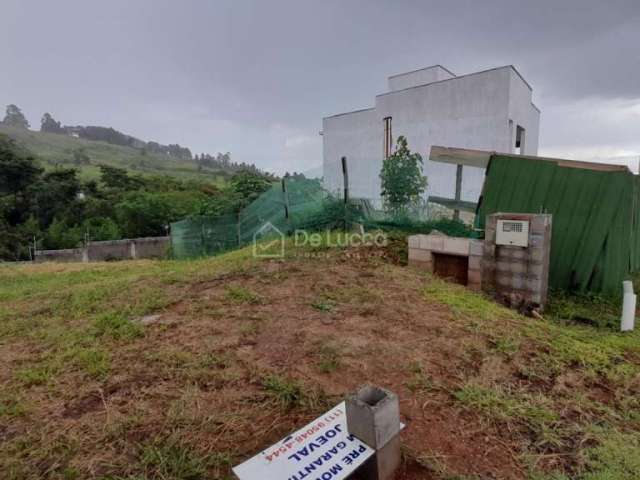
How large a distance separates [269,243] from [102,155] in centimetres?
6257

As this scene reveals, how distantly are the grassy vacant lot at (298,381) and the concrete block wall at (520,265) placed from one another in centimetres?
35

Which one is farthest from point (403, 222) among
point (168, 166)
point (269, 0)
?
point (168, 166)

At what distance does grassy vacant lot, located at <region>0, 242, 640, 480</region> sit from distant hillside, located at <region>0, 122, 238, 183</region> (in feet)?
144

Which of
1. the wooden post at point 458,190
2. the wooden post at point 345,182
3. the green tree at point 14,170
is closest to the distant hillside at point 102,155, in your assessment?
the green tree at point 14,170

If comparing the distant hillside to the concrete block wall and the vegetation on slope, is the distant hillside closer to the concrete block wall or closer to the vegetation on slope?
the vegetation on slope

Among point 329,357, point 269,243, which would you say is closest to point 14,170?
point 269,243

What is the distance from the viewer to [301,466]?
1154mm

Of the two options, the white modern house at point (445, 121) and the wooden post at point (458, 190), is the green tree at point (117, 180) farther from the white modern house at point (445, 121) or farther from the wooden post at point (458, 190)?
the wooden post at point (458, 190)

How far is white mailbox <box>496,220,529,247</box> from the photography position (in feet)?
11.2

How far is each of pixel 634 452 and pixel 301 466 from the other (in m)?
1.49

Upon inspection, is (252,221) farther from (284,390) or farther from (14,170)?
(14,170)

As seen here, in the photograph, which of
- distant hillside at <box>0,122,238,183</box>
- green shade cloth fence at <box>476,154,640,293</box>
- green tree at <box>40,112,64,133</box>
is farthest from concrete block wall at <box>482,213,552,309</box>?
green tree at <box>40,112,64,133</box>

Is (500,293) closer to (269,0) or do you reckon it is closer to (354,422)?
(354,422)

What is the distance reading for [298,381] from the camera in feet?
6.22
